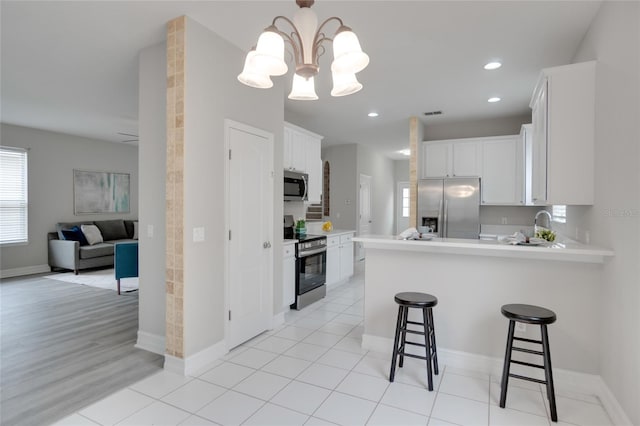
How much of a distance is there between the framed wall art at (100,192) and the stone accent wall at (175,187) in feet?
19.2

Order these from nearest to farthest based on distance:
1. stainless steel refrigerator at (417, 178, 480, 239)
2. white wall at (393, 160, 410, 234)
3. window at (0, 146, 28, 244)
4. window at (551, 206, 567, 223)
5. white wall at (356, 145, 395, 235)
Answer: window at (551, 206, 567, 223), stainless steel refrigerator at (417, 178, 480, 239), window at (0, 146, 28, 244), white wall at (356, 145, 395, 235), white wall at (393, 160, 410, 234)

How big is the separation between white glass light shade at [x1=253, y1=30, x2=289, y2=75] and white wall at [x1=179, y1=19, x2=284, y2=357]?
1.28 meters

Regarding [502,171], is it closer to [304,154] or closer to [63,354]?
[304,154]

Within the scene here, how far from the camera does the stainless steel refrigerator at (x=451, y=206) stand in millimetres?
5641

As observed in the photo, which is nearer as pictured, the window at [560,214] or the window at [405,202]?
the window at [560,214]

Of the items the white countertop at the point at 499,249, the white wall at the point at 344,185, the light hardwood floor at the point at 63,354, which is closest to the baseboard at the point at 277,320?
the light hardwood floor at the point at 63,354

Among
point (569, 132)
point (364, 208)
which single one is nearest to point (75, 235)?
point (364, 208)

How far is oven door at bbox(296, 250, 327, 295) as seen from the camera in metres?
4.47

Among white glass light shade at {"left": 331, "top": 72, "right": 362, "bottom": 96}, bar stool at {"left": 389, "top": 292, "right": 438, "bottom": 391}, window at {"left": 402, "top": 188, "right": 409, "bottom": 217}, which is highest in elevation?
white glass light shade at {"left": 331, "top": 72, "right": 362, "bottom": 96}

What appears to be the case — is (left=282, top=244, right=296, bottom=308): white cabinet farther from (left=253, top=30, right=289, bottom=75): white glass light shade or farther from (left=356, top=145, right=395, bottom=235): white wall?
(left=356, top=145, right=395, bottom=235): white wall

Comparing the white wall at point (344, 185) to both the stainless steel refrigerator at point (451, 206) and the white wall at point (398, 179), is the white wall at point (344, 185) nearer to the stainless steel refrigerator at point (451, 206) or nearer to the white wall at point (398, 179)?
the stainless steel refrigerator at point (451, 206)

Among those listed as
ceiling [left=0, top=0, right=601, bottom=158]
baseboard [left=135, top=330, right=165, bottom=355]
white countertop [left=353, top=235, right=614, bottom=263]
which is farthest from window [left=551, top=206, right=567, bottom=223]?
baseboard [left=135, top=330, right=165, bottom=355]

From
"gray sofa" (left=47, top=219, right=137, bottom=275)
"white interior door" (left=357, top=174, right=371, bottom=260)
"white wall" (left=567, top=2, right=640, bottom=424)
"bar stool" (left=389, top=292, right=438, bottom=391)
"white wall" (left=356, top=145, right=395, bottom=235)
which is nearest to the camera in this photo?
"white wall" (left=567, top=2, right=640, bottom=424)

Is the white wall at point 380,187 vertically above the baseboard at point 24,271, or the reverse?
the white wall at point 380,187
